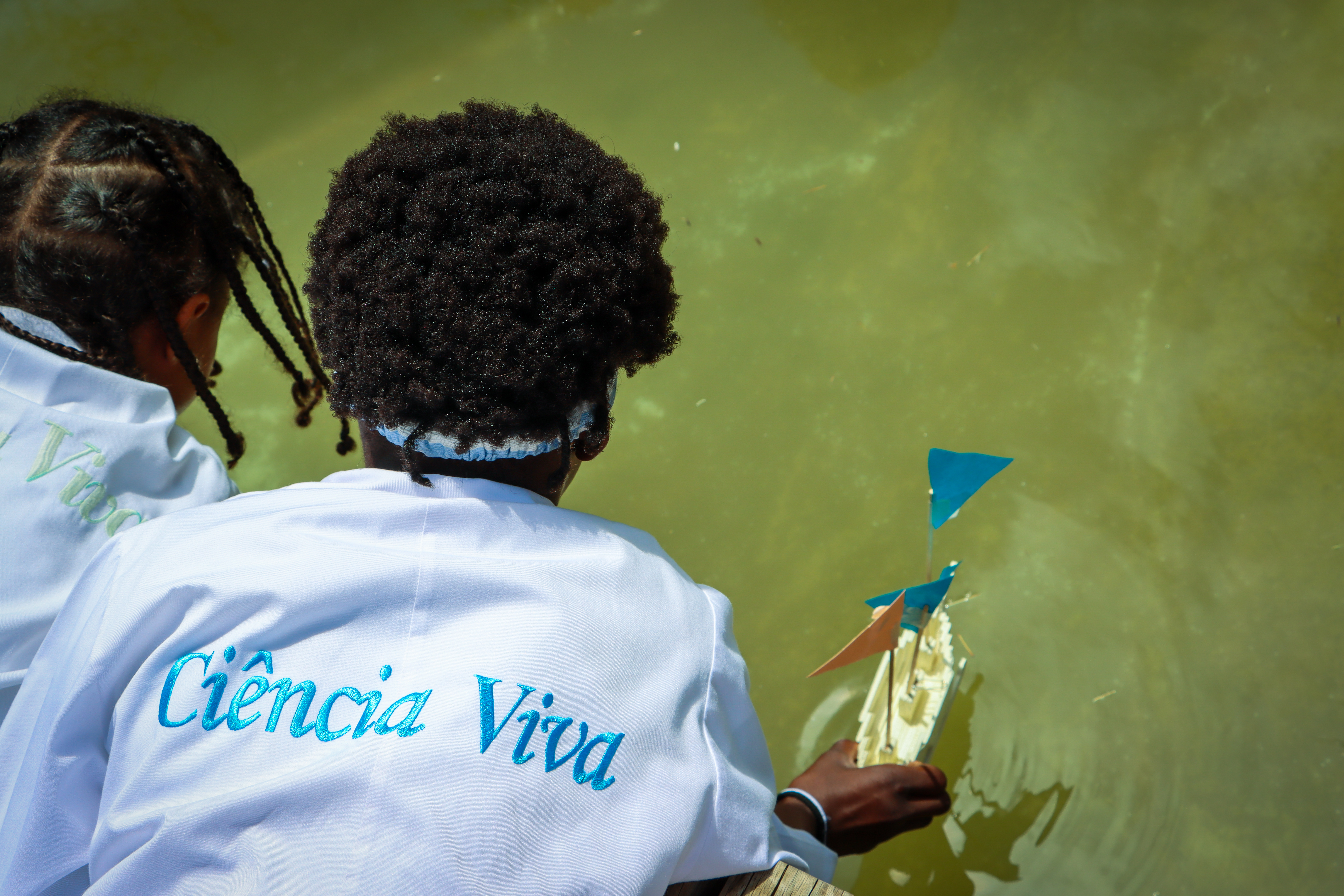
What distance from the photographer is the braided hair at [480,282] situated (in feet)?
2.63

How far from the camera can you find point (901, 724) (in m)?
1.35

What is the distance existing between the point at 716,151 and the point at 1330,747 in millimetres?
1531

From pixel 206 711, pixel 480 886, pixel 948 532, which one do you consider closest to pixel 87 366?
pixel 206 711

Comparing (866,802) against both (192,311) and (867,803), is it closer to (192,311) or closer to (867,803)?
(867,803)

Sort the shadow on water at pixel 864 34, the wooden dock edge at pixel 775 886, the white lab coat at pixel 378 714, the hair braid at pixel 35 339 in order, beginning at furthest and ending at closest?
the shadow on water at pixel 864 34
the hair braid at pixel 35 339
the wooden dock edge at pixel 775 886
the white lab coat at pixel 378 714

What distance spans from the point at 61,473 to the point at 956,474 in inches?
38.9

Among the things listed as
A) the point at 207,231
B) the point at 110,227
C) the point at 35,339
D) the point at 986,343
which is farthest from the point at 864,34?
the point at 35,339

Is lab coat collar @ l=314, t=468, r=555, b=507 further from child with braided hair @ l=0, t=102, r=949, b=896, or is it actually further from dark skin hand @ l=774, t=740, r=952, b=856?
dark skin hand @ l=774, t=740, r=952, b=856

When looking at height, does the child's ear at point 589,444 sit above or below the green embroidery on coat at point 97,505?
above

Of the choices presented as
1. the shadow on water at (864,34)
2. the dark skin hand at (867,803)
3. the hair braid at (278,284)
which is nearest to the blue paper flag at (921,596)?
the dark skin hand at (867,803)

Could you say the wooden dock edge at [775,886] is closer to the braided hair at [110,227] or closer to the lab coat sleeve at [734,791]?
the lab coat sleeve at [734,791]

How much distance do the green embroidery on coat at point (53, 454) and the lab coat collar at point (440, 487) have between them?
341 millimetres

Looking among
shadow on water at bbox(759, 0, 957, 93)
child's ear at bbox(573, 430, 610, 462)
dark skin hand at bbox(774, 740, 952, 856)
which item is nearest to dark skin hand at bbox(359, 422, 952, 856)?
dark skin hand at bbox(774, 740, 952, 856)

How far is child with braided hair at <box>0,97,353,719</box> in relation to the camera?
992 millimetres
